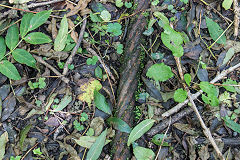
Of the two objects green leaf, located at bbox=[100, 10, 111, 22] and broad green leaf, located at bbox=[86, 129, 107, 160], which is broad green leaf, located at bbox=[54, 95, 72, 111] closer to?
broad green leaf, located at bbox=[86, 129, 107, 160]

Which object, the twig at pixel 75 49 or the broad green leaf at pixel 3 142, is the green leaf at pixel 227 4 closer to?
the twig at pixel 75 49

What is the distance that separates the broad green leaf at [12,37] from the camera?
244 centimetres

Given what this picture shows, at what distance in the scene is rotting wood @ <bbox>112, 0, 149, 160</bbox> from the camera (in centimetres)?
241

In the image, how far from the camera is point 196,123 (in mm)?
2504

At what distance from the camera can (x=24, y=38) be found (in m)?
2.46

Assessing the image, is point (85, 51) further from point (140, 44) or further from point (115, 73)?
point (140, 44)

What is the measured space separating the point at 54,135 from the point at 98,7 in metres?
1.65

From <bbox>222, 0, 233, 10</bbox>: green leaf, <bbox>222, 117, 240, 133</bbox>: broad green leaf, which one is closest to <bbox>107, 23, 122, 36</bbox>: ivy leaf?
<bbox>222, 0, 233, 10</bbox>: green leaf

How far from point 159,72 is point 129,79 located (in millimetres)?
363

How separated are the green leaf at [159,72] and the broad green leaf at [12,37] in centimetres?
159

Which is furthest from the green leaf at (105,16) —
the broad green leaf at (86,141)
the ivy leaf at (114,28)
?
the broad green leaf at (86,141)

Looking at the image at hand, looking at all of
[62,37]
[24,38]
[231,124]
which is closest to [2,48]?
[24,38]

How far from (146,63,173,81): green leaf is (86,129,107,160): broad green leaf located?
0.85m

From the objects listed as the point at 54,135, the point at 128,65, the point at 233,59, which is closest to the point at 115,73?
the point at 128,65
